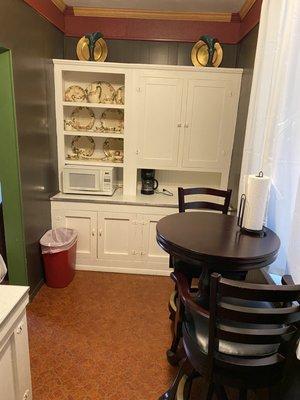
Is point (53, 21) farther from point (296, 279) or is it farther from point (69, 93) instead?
point (296, 279)

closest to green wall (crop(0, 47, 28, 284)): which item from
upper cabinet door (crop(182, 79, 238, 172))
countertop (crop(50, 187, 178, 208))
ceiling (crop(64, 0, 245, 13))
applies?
countertop (crop(50, 187, 178, 208))

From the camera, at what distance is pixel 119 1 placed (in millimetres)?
2660

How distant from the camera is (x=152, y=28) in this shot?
2.94 metres

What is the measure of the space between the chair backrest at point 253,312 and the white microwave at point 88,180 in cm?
209

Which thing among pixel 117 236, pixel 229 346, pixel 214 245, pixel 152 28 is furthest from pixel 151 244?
pixel 152 28

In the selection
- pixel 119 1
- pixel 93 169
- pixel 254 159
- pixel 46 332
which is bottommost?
pixel 46 332

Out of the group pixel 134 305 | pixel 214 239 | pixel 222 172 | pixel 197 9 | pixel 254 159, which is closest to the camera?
pixel 214 239

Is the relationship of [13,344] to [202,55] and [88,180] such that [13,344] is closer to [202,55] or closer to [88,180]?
[88,180]

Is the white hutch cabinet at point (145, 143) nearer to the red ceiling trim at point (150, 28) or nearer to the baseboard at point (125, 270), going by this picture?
the baseboard at point (125, 270)

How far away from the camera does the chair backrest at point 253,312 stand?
96 centimetres

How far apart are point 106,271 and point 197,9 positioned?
2.79 m

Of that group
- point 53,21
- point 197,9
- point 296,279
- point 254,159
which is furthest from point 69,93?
point 296,279

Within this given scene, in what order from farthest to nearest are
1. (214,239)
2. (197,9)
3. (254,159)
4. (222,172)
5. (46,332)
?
1. (222,172)
2. (197,9)
3. (46,332)
4. (254,159)
5. (214,239)

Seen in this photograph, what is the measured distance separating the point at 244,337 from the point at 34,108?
2.30m
